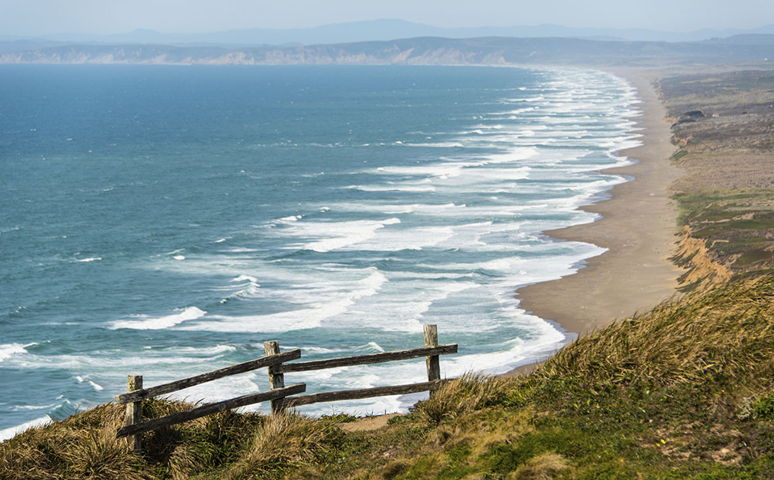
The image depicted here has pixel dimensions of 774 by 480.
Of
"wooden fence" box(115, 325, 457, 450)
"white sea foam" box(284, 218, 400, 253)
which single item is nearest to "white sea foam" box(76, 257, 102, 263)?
"white sea foam" box(284, 218, 400, 253)

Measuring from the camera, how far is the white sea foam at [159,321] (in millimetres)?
32688

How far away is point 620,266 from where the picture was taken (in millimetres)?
38875

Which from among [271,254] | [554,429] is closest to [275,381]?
[554,429]

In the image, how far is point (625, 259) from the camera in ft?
132

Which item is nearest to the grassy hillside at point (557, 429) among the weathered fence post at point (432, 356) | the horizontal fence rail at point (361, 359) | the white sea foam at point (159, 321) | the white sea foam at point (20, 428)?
the weathered fence post at point (432, 356)

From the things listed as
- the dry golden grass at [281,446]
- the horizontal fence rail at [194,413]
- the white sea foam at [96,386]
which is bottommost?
the white sea foam at [96,386]

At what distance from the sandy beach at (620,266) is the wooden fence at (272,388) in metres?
8.63

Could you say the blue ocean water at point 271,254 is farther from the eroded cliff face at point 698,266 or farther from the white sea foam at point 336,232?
the eroded cliff face at point 698,266

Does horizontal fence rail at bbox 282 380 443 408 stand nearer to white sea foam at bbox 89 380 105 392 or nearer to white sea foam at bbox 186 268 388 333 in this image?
white sea foam at bbox 89 380 105 392

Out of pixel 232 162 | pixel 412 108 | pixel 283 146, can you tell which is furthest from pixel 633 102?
pixel 232 162

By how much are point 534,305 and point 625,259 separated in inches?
365

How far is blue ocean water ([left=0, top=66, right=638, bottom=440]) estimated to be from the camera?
1115 inches

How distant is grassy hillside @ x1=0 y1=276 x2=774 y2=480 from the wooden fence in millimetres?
372

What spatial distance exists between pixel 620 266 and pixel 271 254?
1904 centimetres
